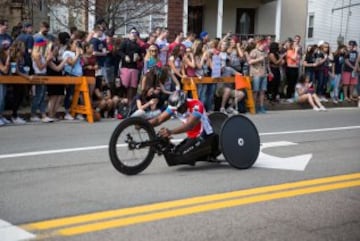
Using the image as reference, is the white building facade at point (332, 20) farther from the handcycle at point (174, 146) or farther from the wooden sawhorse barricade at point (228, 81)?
the handcycle at point (174, 146)

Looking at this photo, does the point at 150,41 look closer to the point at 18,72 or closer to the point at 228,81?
the point at 228,81

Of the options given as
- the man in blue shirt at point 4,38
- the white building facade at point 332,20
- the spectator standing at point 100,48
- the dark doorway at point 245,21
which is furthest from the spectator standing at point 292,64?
the white building facade at point 332,20

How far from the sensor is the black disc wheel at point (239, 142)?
26.1ft

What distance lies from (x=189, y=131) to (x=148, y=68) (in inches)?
218

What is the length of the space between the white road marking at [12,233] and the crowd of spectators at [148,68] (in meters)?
6.02

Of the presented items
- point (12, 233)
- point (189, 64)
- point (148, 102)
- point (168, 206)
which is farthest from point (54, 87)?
point (12, 233)

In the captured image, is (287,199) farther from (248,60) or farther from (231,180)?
(248,60)

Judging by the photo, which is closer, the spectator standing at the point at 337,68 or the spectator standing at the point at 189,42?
the spectator standing at the point at 189,42

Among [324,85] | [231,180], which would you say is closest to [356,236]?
[231,180]

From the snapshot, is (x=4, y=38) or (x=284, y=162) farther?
(x=4, y=38)

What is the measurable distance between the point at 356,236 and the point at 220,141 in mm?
2794

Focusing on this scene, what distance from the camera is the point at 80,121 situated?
13055mm

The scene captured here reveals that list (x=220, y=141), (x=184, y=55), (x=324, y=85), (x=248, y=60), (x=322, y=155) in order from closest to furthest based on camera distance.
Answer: (x=220, y=141) → (x=322, y=155) → (x=184, y=55) → (x=248, y=60) → (x=324, y=85)

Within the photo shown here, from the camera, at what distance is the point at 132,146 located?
24.5 feet
